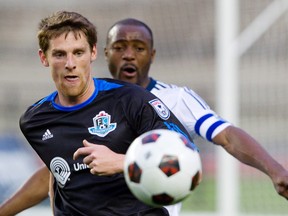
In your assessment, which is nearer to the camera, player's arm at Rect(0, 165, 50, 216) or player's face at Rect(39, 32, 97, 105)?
player's face at Rect(39, 32, 97, 105)

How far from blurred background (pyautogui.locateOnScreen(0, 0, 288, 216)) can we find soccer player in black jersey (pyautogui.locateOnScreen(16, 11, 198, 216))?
194 inches

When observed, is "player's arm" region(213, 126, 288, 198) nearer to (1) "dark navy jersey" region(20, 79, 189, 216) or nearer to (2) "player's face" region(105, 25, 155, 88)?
(1) "dark navy jersey" region(20, 79, 189, 216)

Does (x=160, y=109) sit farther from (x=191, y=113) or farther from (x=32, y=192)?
(x=32, y=192)

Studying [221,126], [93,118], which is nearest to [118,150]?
[93,118]

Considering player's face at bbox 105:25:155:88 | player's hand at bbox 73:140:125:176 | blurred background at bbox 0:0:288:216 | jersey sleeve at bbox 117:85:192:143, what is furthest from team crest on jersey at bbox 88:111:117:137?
blurred background at bbox 0:0:288:216

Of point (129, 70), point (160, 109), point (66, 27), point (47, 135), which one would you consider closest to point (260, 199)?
point (129, 70)

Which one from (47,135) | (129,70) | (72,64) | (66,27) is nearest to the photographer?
(72,64)

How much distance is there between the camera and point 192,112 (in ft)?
19.0

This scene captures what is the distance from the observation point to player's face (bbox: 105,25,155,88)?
6.16 m

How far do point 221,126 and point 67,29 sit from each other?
4.29ft

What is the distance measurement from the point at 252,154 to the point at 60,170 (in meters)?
1.22

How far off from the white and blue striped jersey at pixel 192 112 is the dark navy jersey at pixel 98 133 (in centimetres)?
82

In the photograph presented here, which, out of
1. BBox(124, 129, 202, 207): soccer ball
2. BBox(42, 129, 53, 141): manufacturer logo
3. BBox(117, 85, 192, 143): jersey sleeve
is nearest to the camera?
BBox(124, 129, 202, 207): soccer ball

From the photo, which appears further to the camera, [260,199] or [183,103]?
[260,199]
